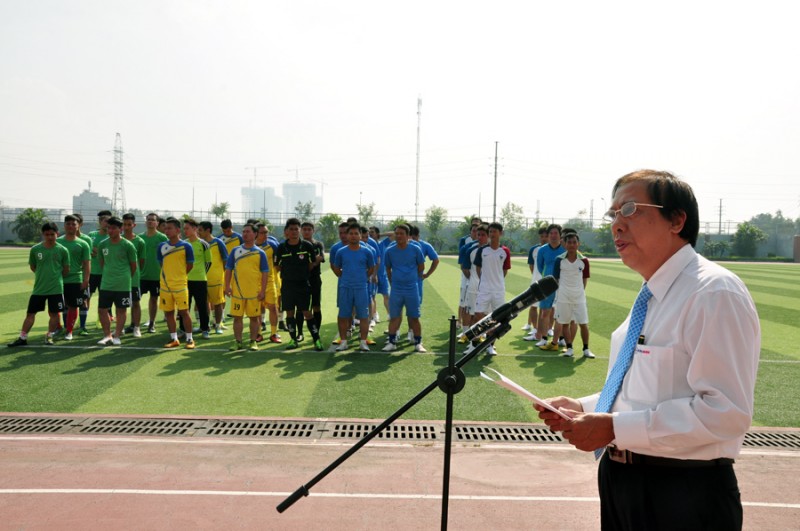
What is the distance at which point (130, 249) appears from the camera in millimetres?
10422

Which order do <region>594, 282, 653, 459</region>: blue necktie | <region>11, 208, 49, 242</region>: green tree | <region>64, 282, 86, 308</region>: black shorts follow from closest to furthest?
<region>594, 282, 653, 459</region>: blue necktie
<region>64, 282, 86, 308</region>: black shorts
<region>11, 208, 49, 242</region>: green tree

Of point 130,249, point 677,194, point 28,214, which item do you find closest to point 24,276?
point 130,249

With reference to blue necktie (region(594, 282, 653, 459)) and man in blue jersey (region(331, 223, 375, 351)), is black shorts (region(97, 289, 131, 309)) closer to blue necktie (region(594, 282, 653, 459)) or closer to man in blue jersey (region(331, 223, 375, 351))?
man in blue jersey (region(331, 223, 375, 351))

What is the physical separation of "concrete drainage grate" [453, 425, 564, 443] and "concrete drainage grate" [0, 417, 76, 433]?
4112mm

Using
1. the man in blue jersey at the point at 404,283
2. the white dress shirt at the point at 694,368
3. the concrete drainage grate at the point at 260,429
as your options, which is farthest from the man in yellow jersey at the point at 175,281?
the white dress shirt at the point at 694,368

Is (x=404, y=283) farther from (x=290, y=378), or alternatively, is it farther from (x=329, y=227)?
(x=329, y=227)

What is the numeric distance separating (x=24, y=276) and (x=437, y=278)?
15313 millimetres

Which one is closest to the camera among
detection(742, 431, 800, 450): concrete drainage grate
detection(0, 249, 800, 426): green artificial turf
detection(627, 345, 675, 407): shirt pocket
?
A: detection(627, 345, 675, 407): shirt pocket

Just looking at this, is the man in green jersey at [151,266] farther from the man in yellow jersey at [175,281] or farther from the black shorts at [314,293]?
the black shorts at [314,293]

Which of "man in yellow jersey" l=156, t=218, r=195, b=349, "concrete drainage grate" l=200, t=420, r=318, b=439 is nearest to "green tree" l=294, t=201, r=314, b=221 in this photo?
"man in yellow jersey" l=156, t=218, r=195, b=349

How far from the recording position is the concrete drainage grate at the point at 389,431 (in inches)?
239

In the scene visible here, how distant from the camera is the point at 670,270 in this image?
6.92ft

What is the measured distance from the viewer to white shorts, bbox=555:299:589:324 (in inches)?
390

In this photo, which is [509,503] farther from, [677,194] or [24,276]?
[24,276]
